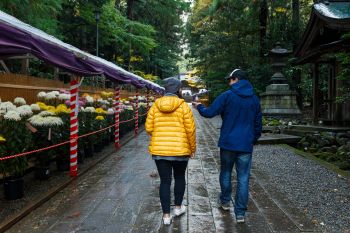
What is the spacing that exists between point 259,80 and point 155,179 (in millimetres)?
19594

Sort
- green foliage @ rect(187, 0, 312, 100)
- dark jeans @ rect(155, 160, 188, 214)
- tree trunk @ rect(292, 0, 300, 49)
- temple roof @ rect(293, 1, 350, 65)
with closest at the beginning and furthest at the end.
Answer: dark jeans @ rect(155, 160, 188, 214)
temple roof @ rect(293, 1, 350, 65)
tree trunk @ rect(292, 0, 300, 49)
green foliage @ rect(187, 0, 312, 100)

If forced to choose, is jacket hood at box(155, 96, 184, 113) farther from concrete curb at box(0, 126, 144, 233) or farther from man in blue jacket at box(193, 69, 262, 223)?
concrete curb at box(0, 126, 144, 233)

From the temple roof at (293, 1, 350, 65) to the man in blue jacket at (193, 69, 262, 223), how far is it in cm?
650

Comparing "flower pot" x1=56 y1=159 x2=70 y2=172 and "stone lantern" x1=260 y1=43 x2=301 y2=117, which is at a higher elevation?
"stone lantern" x1=260 y1=43 x2=301 y2=117

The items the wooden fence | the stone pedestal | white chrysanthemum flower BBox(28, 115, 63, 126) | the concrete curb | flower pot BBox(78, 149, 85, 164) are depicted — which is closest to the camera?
the concrete curb

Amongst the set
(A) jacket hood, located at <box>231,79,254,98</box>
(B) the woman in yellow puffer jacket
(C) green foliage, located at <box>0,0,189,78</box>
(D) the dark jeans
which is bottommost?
(D) the dark jeans

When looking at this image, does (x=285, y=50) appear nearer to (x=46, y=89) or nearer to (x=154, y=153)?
(x=46, y=89)

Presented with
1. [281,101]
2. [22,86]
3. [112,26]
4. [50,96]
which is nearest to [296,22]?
[281,101]

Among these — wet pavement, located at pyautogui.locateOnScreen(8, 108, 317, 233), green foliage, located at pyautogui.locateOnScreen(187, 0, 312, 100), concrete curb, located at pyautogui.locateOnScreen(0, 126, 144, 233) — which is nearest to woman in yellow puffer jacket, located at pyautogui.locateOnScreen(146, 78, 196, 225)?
wet pavement, located at pyautogui.locateOnScreen(8, 108, 317, 233)

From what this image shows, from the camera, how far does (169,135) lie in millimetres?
4602

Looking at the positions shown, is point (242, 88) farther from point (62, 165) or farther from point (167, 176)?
point (62, 165)

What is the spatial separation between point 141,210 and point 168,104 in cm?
178

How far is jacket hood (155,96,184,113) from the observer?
4594 mm

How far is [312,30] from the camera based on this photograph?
14016mm
